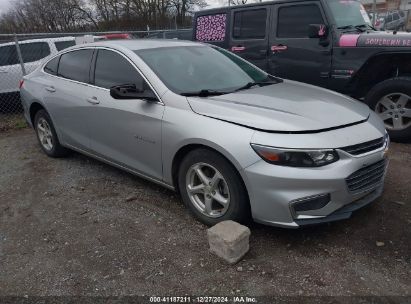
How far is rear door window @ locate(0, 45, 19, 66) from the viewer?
8758mm

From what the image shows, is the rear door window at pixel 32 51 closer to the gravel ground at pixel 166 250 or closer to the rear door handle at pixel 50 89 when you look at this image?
the rear door handle at pixel 50 89

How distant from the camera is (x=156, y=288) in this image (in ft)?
9.25

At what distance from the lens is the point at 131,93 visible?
12.3 ft

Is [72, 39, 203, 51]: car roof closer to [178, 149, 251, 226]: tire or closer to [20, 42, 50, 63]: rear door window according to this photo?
[178, 149, 251, 226]: tire

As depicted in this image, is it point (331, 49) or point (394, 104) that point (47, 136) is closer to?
point (331, 49)

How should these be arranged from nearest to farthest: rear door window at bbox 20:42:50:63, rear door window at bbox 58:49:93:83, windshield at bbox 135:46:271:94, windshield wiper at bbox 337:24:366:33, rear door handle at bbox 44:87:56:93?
1. windshield at bbox 135:46:271:94
2. rear door window at bbox 58:49:93:83
3. rear door handle at bbox 44:87:56:93
4. windshield wiper at bbox 337:24:366:33
5. rear door window at bbox 20:42:50:63

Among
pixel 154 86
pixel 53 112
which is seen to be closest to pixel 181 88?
pixel 154 86

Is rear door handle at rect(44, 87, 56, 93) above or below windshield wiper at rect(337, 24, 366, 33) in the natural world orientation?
below

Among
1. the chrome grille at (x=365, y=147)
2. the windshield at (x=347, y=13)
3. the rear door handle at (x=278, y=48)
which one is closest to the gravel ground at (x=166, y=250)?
the chrome grille at (x=365, y=147)

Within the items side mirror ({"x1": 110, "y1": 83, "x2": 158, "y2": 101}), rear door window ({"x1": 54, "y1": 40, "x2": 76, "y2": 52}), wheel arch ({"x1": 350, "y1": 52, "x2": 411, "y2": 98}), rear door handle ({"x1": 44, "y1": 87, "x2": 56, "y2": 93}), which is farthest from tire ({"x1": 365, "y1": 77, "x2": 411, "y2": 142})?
rear door window ({"x1": 54, "y1": 40, "x2": 76, "y2": 52})

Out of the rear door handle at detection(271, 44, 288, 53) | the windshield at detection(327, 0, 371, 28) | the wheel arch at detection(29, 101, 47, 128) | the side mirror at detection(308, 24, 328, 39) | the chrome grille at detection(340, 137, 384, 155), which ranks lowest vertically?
the wheel arch at detection(29, 101, 47, 128)

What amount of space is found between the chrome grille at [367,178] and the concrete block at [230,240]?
2.87ft

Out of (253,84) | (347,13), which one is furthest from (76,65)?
(347,13)

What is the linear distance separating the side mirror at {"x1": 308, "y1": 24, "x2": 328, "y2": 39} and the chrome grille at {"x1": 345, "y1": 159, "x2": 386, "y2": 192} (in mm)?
2966
